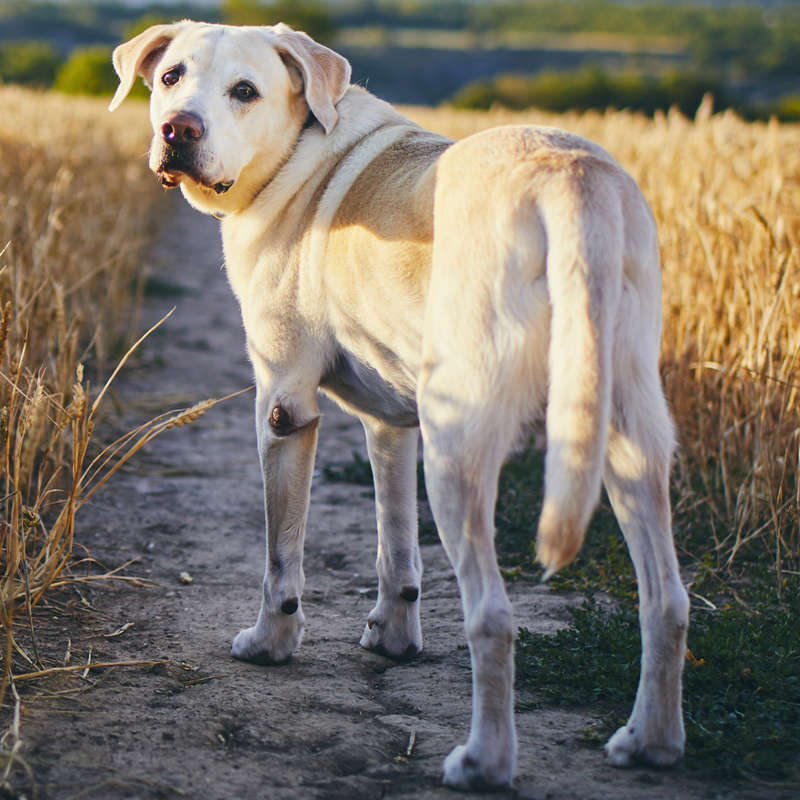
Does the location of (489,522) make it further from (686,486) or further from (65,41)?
(65,41)

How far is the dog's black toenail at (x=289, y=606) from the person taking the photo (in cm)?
322

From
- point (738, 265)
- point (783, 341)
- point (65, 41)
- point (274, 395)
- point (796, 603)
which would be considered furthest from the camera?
point (65, 41)

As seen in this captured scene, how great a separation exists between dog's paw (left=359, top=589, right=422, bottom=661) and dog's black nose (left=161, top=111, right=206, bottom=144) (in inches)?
66.0

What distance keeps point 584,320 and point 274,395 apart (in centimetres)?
128

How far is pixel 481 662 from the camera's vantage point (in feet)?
7.72

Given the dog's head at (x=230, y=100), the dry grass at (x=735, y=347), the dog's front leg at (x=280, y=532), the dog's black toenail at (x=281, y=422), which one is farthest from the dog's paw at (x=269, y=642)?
the dry grass at (x=735, y=347)

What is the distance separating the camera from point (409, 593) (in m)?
3.38

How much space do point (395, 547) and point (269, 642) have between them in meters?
0.55

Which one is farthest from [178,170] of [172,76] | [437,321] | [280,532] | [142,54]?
[280,532]

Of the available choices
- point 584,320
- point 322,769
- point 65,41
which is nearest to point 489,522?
point 584,320

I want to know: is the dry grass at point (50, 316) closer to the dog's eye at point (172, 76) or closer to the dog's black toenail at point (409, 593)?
the dog's eye at point (172, 76)

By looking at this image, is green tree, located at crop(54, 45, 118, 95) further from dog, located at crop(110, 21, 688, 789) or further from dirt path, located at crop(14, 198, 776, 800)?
dog, located at crop(110, 21, 688, 789)

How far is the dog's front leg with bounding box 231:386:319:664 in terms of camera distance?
322 cm

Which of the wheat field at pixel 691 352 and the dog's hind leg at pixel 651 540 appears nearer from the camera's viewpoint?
the dog's hind leg at pixel 651 540
